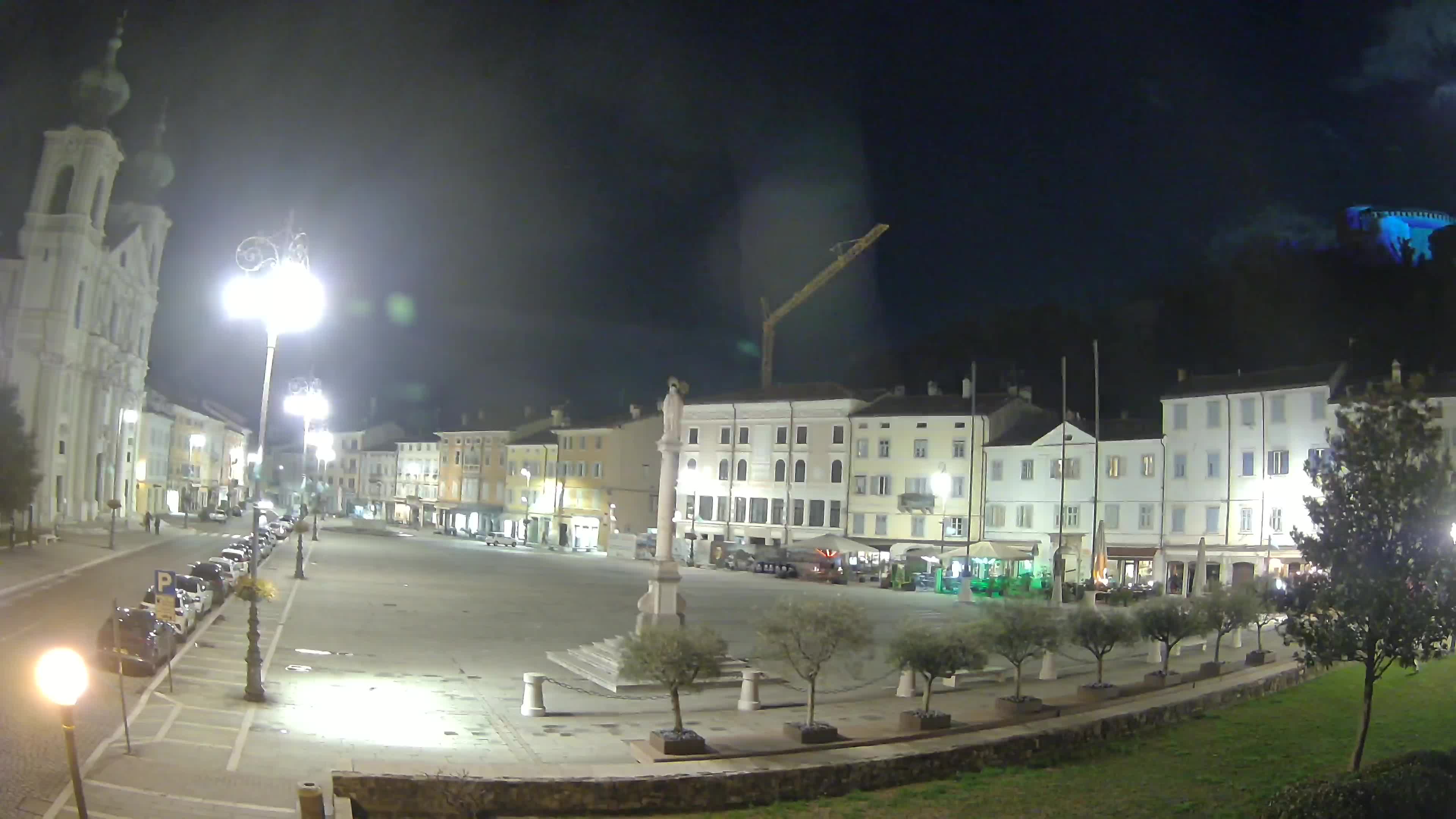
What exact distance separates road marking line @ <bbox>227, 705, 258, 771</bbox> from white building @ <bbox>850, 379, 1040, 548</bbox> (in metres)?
45.8

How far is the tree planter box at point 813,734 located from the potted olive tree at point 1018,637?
12.6ft

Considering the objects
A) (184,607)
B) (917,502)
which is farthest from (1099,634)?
(917,502)

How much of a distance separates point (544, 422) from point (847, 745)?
282 feet

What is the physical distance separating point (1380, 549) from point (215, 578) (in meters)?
32.3

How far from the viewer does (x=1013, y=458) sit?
194 feet

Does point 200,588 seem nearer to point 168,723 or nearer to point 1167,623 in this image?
point 168,723

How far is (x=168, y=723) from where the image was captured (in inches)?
607

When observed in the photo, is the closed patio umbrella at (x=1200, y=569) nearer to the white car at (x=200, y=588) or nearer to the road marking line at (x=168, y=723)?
the white car at (x=200, y=588)

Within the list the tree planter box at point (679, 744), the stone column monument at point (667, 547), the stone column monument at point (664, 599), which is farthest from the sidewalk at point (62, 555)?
the tree planter box at point (679, 744)

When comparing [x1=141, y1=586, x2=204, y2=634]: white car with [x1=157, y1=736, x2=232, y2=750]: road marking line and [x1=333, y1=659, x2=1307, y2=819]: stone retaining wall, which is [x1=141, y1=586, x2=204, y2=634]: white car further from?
[x1=333, y1=659, x2=1307, y2=819]: stone retaining wall

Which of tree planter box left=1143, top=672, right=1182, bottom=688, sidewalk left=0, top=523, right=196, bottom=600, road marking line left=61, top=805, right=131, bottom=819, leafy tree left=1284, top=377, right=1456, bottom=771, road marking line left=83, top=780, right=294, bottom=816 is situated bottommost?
sidewalk left=0, top=523, right=196, bottom=600

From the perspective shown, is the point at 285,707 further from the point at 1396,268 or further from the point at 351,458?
the point at 351,458

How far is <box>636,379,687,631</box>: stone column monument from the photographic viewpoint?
824 inches

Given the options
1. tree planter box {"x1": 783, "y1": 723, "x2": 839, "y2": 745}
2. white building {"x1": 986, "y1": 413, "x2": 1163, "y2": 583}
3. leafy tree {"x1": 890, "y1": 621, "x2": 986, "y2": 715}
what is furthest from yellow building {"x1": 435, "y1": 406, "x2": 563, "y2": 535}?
tree planter box {"x1": 783, "y1": 723, "x2": 839, "y2": 745}
